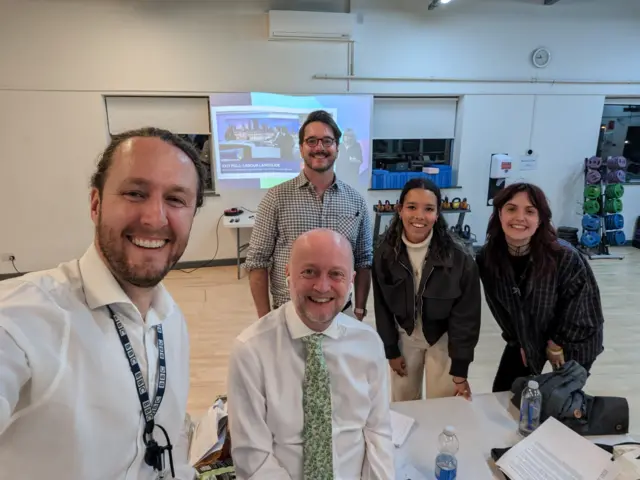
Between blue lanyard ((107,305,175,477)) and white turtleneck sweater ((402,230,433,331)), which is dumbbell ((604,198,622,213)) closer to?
white turtleneck sweater ((402,230,433,331))

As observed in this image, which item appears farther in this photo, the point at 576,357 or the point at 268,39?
the point at 268,39

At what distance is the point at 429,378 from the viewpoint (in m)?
2.20

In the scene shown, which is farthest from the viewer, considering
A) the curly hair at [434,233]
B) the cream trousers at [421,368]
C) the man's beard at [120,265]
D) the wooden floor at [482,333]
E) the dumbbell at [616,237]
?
the dumbbell at [616,237]

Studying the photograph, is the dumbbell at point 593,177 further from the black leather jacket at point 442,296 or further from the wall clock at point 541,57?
the black leather jacket at point 442,296

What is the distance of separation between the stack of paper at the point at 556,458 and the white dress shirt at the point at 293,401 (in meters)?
0.44

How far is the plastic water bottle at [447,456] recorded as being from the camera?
4.35 ft

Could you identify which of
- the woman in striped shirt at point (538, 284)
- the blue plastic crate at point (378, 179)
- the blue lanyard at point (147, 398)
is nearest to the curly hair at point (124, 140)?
the blue lanyard at point (147, 398)

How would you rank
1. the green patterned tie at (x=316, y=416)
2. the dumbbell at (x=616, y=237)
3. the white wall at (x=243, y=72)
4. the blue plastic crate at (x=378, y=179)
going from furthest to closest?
the dumbbell at (x=616, y=237) < the blue plastic crate at (x=378, y=179) < the white wall at (x=243, y=72) < the green patterned tie at (x=316, y=416)

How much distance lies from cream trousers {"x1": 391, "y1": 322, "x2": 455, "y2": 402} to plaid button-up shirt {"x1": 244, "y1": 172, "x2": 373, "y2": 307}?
26.2 inches

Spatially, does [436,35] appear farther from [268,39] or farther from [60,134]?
[60,134]

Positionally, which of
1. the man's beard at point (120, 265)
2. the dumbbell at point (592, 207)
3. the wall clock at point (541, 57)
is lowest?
the dumbbell at point (592, 207)

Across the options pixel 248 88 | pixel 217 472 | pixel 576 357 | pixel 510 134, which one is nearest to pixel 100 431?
pixel 217 472

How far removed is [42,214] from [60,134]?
1.08 m

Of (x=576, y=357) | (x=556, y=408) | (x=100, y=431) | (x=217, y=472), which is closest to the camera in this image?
(x=100, y=431)
